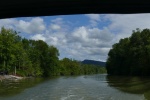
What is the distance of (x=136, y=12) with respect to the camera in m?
6.54

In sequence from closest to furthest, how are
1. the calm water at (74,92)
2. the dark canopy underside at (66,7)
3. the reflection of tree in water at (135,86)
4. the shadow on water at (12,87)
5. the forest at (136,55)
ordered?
the dark canopy underside at (66,7) → the calm water at (74,92) → the shadow on water at (12,87) → the reflection of tree in water at (135,86) → the forest at (136,55)

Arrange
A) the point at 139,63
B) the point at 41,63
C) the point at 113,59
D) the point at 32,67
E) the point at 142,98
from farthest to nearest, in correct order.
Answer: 1. the point at 113,59
2. the point at 41,63
3. the point at 32,67
4. the point at 139,63
5. the point at 142,98

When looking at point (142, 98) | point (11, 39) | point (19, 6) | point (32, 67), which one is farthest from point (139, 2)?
point (32, 67)

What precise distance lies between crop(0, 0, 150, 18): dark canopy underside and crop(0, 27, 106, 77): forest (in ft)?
250

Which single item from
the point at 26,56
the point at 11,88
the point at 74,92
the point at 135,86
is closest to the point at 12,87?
the point at 11,88

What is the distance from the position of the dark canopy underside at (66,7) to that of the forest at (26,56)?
76.3 meters

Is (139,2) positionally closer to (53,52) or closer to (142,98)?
(142,98)

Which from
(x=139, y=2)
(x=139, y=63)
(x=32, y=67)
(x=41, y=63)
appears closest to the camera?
(x=139, y=2)

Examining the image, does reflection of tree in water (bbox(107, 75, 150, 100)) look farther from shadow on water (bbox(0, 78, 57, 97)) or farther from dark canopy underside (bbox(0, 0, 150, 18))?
dark canopy underside (bbox(0, 0, 150, 18))

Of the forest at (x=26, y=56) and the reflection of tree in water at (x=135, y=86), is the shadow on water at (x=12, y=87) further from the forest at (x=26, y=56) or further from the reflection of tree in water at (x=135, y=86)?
the forest at (x=26, y=56)

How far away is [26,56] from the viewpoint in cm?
10506

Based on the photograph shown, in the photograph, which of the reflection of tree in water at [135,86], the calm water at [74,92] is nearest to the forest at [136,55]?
the reflection of tree in water at [135,86]

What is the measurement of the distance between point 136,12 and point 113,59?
133374mm

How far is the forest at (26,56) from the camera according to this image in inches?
3295
